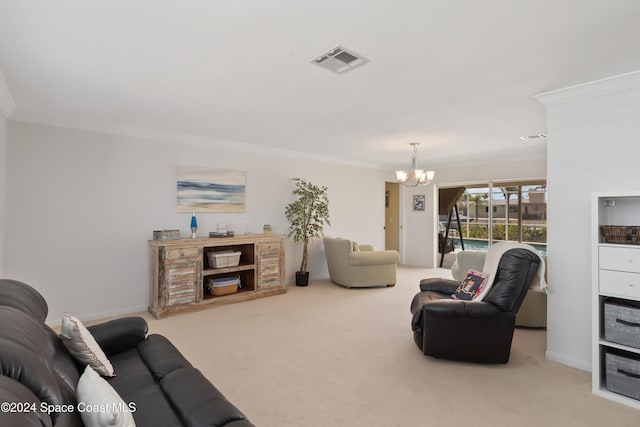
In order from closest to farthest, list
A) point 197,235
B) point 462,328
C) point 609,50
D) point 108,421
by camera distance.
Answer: point 108,421
point 609,50
point 462,328
point 197,235

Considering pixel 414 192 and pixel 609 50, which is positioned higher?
pixel 609 50

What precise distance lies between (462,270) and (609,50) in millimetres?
2809

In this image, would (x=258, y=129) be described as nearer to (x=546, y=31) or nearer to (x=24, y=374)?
(x=546, y=31)

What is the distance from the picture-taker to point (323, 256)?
652 centimetres

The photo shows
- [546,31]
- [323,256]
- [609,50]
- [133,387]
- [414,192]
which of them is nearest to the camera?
[133,387]

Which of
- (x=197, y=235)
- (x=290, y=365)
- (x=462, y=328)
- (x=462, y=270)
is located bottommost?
(x=290, y=365)

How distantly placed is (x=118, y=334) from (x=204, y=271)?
2.37 m

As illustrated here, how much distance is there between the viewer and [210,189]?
4957mm

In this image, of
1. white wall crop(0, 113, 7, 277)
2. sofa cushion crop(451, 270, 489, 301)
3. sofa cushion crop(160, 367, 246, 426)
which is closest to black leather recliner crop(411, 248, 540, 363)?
sofa cushion crop(451, 270, 489, 301)

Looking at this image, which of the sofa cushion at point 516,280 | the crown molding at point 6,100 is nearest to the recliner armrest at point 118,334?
the crown molding at point 6,100

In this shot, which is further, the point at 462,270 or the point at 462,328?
the point at 462,270

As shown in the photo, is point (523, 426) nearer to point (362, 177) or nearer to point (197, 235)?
point (197, 235)

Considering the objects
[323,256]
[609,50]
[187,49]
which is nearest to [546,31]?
[609,50]

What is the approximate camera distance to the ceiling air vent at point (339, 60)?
2217mm
